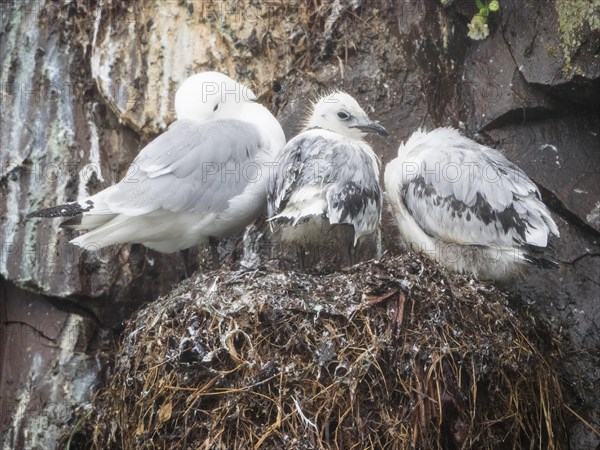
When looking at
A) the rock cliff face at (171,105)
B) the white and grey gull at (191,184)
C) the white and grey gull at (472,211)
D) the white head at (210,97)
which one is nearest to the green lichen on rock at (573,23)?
the rock cliff face at (171,105)

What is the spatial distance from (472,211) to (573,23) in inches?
40.2

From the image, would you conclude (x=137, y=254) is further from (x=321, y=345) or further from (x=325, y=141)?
(x=321, y=345)

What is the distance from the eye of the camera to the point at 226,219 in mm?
4203

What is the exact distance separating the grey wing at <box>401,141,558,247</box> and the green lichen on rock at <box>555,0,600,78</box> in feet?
1.81

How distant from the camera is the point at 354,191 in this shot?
13.0ft

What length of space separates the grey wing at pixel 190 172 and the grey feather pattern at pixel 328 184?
172 mm

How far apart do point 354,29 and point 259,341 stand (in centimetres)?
186

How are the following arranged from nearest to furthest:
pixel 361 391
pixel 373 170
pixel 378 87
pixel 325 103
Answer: pixel 361 391 → pixel 373 170 → pixel 325 103 → pixel 378 87

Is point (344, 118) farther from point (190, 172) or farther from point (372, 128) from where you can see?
point (190, 172)

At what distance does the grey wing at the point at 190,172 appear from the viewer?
4.02m

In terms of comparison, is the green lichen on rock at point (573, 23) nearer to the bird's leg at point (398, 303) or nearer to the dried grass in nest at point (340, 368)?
the dried grass in nest at point (340, 368)

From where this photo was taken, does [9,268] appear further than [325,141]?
Yes

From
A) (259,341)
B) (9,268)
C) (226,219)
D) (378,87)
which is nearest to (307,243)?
(226,219)

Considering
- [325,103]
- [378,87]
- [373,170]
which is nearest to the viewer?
[373,170]
